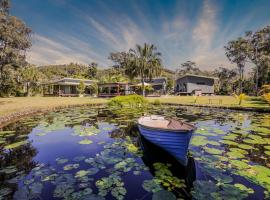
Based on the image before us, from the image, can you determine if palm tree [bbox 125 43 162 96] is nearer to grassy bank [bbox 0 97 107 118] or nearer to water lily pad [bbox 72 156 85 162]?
grassy bank [bbox 0 97 107 118]

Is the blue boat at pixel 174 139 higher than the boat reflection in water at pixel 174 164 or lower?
higher

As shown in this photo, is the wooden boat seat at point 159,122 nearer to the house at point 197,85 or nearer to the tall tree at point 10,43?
the tall tree at point 10,43

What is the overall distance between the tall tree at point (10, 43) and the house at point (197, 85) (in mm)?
31816

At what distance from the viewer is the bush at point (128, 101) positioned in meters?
24.4

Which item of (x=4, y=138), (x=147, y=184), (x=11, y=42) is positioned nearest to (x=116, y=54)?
(x=11, y=42)

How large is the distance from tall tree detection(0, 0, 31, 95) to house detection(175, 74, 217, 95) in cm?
3182

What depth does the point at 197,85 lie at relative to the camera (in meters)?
45.0

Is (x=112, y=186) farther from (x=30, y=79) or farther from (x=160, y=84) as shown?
(x=160, y=84)

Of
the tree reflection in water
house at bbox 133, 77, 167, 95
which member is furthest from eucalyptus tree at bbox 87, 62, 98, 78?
the tree reflection in water

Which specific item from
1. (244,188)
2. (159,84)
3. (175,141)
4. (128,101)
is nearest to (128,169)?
(175,141)

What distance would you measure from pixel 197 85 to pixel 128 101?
24970 millimetres

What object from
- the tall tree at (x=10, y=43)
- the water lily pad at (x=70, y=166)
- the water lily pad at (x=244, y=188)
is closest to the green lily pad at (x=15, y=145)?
the water lily pad at (x=70, y=166)

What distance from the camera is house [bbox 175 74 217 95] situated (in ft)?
146

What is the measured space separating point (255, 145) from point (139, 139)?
4.87m
